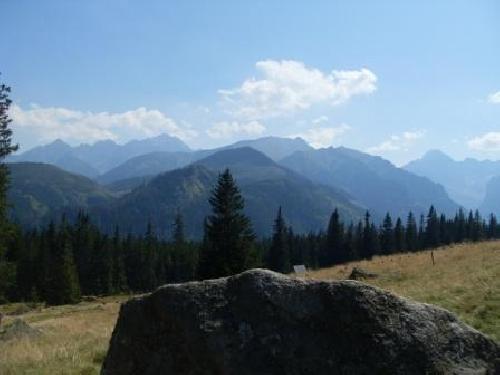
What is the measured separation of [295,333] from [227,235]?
45.1 metres

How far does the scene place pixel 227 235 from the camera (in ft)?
170

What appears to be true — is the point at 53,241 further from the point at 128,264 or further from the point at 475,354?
the point at 475,354

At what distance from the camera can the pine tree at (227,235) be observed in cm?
5025

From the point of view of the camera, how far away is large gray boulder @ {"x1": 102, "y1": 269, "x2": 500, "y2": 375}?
258 inches

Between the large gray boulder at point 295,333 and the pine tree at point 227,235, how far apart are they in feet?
137

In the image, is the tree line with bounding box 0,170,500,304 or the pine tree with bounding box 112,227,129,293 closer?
the tree line with bounding box 0,170,500,304

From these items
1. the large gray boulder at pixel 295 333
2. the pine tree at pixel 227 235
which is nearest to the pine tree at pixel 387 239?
the pine tree at pixel 227 235

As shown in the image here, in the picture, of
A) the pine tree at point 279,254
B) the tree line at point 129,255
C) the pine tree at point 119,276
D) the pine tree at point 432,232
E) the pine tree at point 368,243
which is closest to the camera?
the tree line at point 129,255

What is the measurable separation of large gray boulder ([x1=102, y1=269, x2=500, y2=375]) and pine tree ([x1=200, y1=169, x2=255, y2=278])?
41883 millimetres

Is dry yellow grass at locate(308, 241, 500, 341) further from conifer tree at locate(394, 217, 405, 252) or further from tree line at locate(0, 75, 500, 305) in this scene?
conifer tree at locate(394, 217, 405, 252)

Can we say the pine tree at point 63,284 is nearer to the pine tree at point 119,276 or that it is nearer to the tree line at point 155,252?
the tree line at point 155,252

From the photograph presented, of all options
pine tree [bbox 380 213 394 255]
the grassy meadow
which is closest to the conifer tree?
pine tree [bbox 380 213 394 255]

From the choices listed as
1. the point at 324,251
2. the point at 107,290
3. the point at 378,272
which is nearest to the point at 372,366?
the point at 378,272

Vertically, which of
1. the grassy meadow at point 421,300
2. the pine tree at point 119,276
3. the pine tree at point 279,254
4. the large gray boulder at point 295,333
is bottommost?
the pine tree at point 119,276
